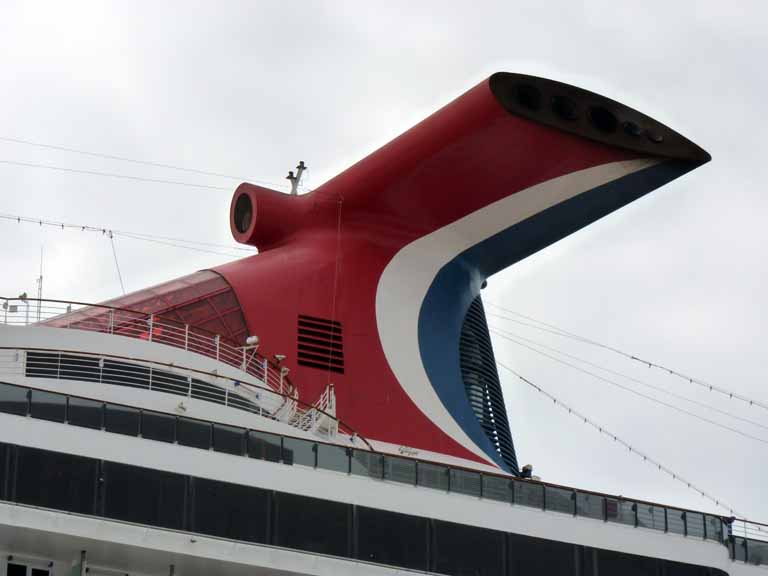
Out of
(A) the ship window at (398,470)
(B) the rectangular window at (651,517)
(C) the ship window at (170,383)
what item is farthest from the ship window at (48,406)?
(B) the rectangular window at (651,517)

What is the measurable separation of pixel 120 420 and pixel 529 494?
6.25 meters

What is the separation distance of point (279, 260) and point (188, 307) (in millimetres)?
2393

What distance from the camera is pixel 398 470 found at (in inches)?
971

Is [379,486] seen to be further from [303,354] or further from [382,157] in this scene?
[382,157]

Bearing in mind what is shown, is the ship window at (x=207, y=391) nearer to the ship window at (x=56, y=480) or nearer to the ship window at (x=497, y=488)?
the ship window at (x=56, y=480)

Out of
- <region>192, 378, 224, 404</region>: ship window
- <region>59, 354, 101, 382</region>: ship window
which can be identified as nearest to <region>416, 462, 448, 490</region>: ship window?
<region>192, 378, 224, 404</region>: ship window

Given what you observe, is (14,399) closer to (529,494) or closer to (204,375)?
(204,375)

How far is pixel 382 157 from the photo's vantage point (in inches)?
1324

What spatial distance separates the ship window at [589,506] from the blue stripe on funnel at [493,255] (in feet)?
23.1

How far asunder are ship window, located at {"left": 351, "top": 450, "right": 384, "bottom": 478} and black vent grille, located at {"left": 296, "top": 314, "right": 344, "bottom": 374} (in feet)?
23.7

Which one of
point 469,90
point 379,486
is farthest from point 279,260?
point 379,486

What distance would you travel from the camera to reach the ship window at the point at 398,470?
2459 centimetres

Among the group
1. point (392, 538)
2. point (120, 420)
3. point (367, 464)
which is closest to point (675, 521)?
point (392, 538)

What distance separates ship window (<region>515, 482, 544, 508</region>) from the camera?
25.5 meters
